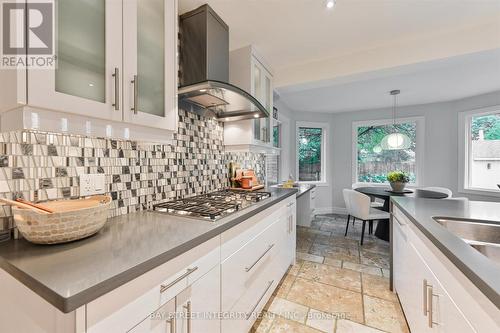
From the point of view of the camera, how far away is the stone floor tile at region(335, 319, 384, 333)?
1.49m

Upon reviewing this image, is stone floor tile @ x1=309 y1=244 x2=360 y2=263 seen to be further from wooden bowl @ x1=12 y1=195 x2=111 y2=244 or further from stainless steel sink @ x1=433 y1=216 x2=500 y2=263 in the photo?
wooden bowl @ x1=12 y1=195 x2=111 y2=244

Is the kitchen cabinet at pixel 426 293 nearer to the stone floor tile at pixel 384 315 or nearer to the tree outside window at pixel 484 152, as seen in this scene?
the stone floor tile at pixel 384 315

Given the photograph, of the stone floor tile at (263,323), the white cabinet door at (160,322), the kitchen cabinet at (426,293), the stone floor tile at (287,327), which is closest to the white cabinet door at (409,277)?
the kitchen cabinet at (426,293)

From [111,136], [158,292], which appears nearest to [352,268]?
[158,292]

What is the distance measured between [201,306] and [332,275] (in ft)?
5.70

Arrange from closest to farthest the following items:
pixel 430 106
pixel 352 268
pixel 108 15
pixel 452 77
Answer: pixel 108 15
pixel 352 268
pixel 452 77
pixel 430 106

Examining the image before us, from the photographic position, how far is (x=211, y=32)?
1.68 meters

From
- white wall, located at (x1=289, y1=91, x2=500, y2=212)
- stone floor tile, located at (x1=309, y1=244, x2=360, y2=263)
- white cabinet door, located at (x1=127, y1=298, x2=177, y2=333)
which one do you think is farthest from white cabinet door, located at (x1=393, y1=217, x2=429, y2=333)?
white wall, located at (x1=289, y1=91, x2=500, y2=212)

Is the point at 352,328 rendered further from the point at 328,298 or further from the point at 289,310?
the point at 289,310

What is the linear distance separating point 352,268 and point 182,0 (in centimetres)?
299

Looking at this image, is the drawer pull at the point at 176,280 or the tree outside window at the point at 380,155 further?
the tree outside window at the point at 380,155

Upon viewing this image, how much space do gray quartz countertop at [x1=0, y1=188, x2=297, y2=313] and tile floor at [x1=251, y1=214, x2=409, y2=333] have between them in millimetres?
1072

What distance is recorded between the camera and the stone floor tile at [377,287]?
1879 mm

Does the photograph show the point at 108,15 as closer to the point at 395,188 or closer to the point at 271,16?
the point at 271,16
